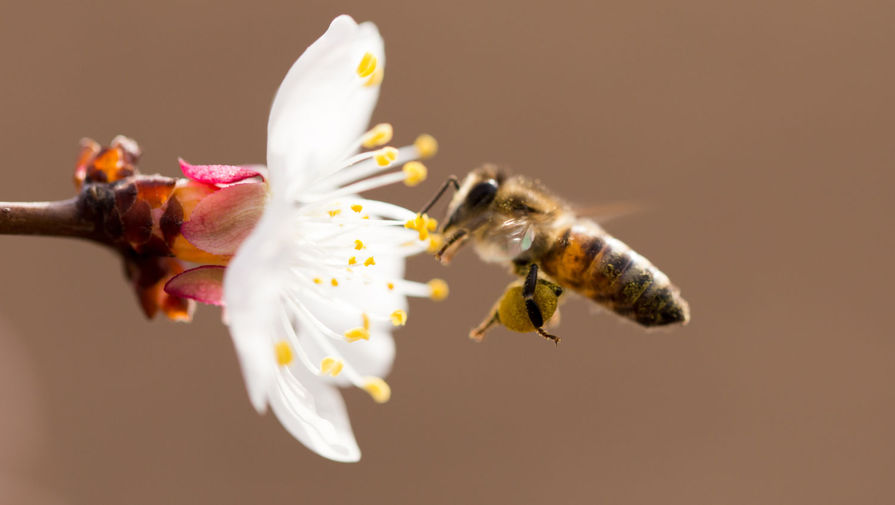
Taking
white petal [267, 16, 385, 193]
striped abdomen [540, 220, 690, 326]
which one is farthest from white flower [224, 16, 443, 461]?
striped abdomen [540, 220, 690, 326]

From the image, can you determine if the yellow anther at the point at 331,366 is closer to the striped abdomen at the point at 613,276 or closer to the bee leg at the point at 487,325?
the bee leg at the point at 487,325

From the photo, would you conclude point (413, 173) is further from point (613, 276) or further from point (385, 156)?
point (613, 276)

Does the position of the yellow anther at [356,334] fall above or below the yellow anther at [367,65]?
below

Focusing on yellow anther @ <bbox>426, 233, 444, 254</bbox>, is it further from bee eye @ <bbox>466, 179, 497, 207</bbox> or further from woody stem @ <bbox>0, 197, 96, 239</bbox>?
woody stem @ <bbox>0, 197, 96, 239</bbox>

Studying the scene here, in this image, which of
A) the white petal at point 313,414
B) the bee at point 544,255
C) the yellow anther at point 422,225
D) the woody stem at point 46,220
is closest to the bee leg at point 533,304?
the bee at point 544,255

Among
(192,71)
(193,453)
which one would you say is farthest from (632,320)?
(192,71)

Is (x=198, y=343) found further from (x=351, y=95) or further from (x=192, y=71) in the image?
(x=351, y=95)
